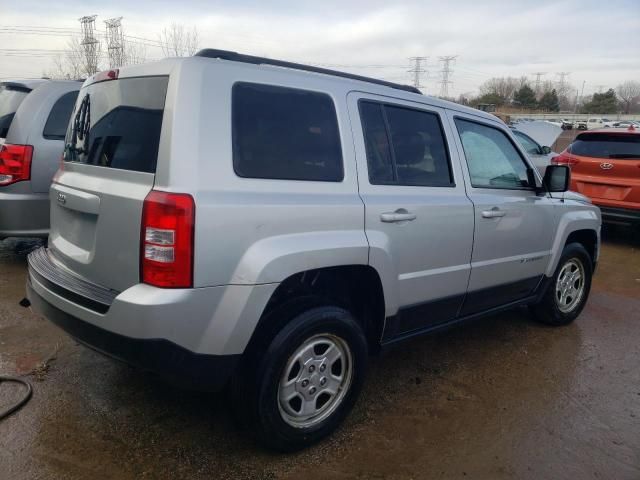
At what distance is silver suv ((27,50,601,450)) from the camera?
2.31 m

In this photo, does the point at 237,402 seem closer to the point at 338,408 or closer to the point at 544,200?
the point at 338,408

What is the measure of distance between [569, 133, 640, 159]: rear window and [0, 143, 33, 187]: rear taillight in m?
7.58

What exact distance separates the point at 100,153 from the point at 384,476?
217 centimetres

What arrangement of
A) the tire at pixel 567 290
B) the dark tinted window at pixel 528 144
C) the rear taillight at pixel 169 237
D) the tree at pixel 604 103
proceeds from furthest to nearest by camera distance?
the tree at pixel 604 103 < the dark tinted window at pixel 528 144 < the tire at pixel 567 290 < the rear taillight at pixel 169 237

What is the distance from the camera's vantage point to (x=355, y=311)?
3158mm

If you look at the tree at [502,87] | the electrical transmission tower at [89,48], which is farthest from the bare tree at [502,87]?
the electrical transmission tower at [89,48]

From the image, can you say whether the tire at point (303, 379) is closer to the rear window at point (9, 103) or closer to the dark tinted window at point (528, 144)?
the rear window at point (9, 103)

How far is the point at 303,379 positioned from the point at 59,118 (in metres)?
4.09

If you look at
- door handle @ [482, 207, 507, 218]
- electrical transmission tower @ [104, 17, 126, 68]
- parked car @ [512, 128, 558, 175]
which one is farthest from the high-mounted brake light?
electrical transmission tower @ [104, 17, 126, 68]

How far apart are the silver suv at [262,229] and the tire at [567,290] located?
1402 mm

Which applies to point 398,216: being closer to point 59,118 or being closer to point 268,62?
point 268,62

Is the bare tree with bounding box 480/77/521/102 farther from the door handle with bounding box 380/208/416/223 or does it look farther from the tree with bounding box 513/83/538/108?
the door handle with bounding box 380/208/416/223

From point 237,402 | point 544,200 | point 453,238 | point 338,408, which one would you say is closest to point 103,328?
point 237,402

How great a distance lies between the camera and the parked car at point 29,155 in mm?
5012
